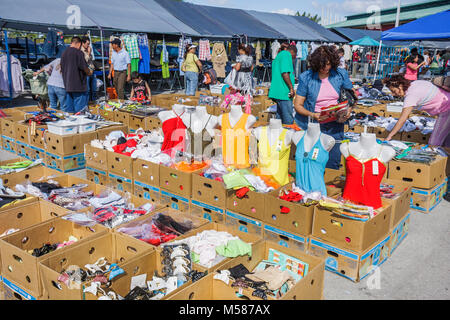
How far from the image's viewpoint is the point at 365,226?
3.00 m

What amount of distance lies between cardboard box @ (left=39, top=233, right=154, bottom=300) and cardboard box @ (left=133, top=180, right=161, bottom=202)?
1347 mm

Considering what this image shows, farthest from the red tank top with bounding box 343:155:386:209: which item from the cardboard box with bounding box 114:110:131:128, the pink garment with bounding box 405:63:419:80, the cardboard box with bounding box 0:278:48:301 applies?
the pink garment with bounding box 405:63:419:80

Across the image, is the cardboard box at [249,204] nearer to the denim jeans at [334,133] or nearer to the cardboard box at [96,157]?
the denim jeans at [334,133]

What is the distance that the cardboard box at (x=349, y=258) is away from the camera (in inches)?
121

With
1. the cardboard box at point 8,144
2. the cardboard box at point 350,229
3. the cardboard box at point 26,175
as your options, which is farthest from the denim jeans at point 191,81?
the cardboard box at point 350,229

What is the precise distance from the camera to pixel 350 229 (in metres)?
3.06

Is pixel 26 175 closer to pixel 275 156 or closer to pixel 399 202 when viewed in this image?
pixel 275 156

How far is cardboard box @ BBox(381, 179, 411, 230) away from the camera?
346cm

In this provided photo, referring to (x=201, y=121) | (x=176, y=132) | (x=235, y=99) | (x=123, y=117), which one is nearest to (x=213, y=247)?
(x=201, y=121)

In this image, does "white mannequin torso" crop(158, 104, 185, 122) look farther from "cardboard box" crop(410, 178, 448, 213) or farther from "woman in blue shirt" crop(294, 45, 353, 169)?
"cardboard box" crop(410, 178, 448, 213)

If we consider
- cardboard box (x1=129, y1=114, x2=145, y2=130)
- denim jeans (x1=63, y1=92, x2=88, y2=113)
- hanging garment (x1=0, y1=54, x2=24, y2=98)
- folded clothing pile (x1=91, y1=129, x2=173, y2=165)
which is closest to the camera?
folded clothing pile (x1=91, y1=129, x2=173, y2=165)

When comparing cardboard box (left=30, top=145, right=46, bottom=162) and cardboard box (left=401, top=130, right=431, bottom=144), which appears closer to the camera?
cardboard box (left=30, top=145, right=46, bottom=162)

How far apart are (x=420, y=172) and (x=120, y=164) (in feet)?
11.7
